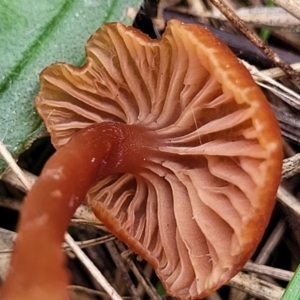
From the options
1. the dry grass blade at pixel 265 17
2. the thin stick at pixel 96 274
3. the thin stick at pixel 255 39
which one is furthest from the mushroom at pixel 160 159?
the dry grass blade at pixel 265 17

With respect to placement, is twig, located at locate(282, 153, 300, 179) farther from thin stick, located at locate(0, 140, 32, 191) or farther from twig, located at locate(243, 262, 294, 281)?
thin stick, located at locate(0, 140, 32, 191)

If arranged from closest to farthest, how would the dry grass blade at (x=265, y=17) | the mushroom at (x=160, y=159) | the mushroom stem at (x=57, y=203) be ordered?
the mushroom stem at (x=57, y=203)
the mushroom at (x=160, y=159)
the dry grass blade at (x=265, y=17)

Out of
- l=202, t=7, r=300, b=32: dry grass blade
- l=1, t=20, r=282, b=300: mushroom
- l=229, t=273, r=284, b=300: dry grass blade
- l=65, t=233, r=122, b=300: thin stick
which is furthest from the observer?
l=202, t=7, r=300, b=32: dry grass blade

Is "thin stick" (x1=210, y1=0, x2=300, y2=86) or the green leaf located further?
"thin stick" (x1=210, y1=0, x2=300, y2=86)

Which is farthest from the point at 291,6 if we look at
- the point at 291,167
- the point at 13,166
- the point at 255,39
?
the point at 13,166

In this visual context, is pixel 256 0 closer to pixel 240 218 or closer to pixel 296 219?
pixel 296 219

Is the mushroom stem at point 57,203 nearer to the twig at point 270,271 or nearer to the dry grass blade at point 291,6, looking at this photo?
the twig at point 270,271

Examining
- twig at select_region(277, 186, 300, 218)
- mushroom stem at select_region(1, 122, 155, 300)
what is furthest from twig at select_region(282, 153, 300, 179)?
mushroom stem at select_region(1, 122, 155, 300)

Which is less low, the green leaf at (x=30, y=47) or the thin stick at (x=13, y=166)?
the green leaf at (x=30, y=47)
